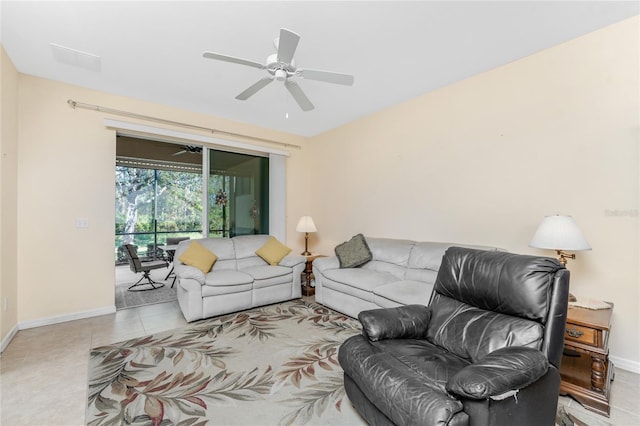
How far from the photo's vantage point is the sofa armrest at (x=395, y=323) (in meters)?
1.81

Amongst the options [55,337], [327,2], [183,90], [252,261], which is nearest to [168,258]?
[252,261]

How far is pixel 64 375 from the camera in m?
2.28

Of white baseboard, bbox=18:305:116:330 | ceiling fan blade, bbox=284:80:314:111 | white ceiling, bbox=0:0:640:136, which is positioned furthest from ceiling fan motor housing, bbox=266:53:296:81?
white baseboard, bbox=18:305:116:330

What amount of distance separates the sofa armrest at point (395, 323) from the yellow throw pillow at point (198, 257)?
2.57 metres

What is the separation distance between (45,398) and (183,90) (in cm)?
330

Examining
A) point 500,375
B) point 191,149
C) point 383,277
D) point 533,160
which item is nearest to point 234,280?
point 383,277

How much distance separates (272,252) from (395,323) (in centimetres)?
282

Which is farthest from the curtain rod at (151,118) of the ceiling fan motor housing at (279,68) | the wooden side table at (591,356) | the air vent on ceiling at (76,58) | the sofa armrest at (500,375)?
the wooden side table at (591,356)

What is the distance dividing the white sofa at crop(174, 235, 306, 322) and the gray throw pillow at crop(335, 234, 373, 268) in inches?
25.8

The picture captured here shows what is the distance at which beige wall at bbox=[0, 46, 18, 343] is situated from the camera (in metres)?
2.73

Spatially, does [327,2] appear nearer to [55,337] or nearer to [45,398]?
[45,398]

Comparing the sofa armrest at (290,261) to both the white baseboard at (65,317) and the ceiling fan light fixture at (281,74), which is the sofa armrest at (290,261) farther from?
the ceiling fan light fixture at (281,74)

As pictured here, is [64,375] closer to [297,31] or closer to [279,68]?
[279,68]

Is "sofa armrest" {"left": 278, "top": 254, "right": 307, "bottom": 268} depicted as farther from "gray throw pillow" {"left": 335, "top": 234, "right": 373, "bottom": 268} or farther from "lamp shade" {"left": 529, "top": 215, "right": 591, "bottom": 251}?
"lamp shade" {"left": 529, "top": 215, "right": 591, "bottom": 251}
